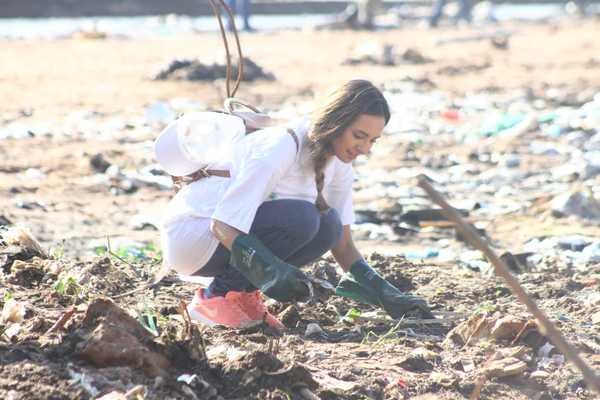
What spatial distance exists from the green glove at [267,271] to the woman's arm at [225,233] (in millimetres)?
20

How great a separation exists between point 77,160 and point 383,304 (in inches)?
177

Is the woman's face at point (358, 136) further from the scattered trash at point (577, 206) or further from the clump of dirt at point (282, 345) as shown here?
the scattered trash at point (577, 206)

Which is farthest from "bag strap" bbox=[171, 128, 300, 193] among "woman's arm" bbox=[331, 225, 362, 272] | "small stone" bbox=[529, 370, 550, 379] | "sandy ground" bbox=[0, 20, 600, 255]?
"sandy ground" bbox=[0, 20, 600, 255]

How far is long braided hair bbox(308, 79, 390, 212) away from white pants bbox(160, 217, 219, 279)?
1.46 ft

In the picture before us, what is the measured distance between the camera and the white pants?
4051mm

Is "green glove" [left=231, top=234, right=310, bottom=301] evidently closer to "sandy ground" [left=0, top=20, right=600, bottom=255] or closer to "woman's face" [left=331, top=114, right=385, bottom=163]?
"woman's face" [left=331, top=114, right=385, bottom=163]

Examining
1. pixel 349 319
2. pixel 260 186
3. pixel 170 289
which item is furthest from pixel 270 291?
pixel 170 289

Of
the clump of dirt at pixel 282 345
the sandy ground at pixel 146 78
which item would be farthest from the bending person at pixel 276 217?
the sandy ground at pixel 146 78

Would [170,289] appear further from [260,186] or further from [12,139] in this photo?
[12,139]

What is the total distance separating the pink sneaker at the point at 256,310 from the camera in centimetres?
413

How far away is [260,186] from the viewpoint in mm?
3889

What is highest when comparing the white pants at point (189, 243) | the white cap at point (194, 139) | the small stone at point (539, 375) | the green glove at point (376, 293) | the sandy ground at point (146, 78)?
the white cap at point (194, 139)

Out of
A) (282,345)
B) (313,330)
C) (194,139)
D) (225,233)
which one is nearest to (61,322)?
(225,233)

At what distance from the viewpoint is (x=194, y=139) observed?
405 centimetres
